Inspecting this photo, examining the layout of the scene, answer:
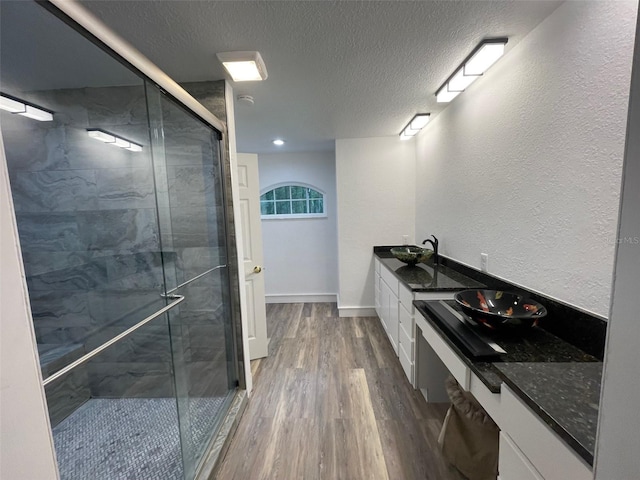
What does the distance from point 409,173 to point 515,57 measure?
1907mm

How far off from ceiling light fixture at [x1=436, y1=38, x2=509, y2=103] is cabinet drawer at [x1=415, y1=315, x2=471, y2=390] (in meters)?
1.62

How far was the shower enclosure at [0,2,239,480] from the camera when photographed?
1539 millimetres

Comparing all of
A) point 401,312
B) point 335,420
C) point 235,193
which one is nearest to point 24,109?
point 235,193

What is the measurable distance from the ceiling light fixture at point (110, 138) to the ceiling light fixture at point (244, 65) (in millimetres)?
860

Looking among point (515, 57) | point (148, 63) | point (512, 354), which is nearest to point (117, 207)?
Result: point (148, 63)

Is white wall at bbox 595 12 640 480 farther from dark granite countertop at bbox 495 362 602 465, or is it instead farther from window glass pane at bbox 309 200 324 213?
window glass pane at bbox 309 200 324 213

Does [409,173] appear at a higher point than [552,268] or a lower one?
higher

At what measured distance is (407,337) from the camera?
2145 mm

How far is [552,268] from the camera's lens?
4.44 ft

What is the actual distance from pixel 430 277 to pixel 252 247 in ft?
5.49

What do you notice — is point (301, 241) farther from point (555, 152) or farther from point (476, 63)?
point (555, 152)

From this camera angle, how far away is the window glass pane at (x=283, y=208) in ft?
14.4

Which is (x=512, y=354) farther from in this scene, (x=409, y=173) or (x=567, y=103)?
(x=409, y=173)

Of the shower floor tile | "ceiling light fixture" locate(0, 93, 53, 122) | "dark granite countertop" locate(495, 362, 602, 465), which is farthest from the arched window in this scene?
"dark granite countertop" locate(495, 362, 602, 465)
